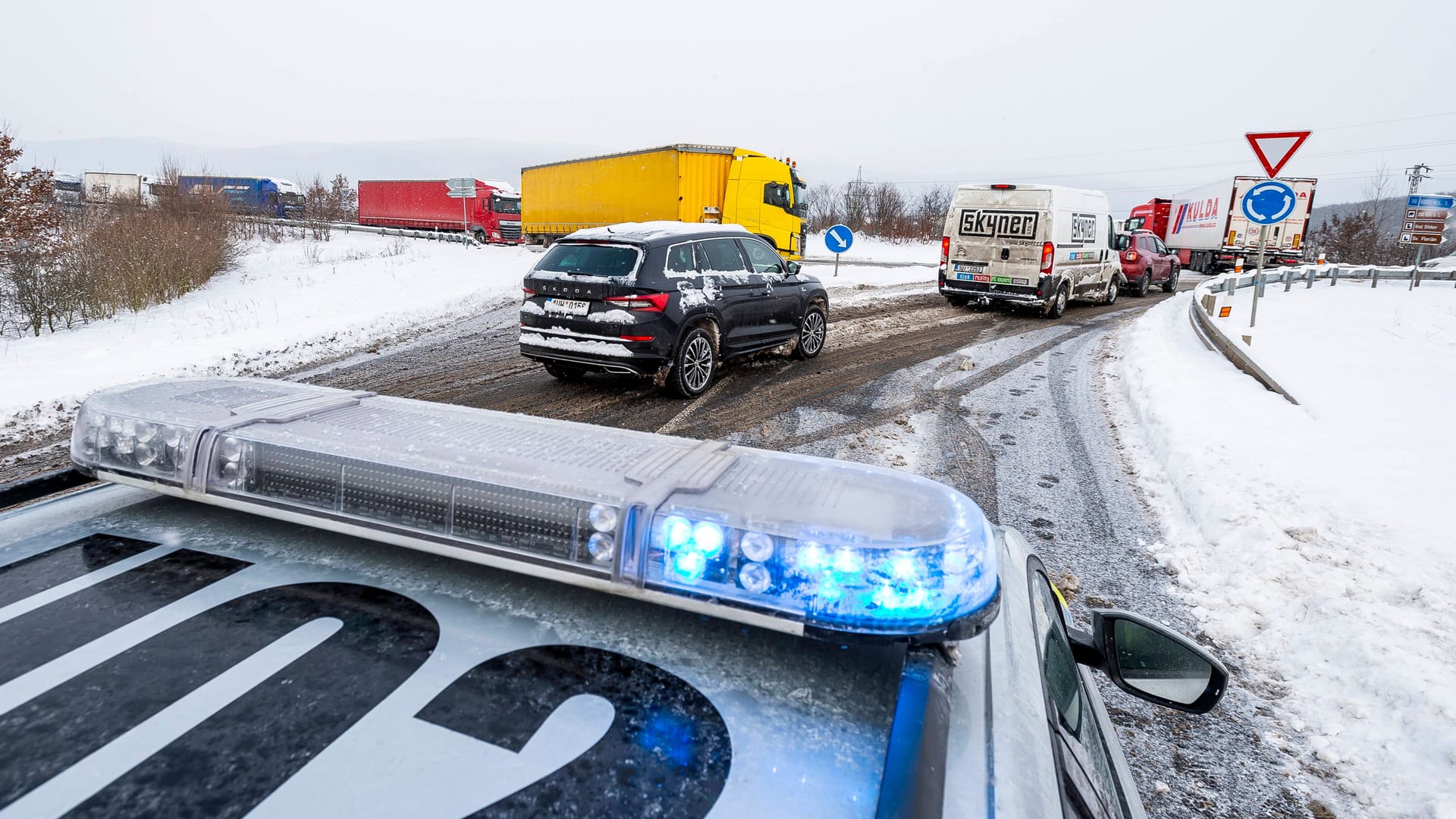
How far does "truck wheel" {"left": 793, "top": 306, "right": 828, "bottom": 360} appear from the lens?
33.8ft

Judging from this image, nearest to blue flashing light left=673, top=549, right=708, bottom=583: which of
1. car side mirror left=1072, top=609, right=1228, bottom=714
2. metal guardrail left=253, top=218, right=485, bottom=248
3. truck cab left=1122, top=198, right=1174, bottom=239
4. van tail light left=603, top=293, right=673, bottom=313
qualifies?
car side mirror left=1072, top=609, right=1228, bottom=714

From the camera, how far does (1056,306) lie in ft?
50.5

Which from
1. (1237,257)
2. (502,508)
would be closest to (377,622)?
(502,508)

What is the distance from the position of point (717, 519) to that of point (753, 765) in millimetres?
372

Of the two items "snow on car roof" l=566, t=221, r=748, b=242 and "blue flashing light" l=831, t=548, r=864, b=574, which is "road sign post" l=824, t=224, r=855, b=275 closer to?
"snow on car roof" l=566, t=221, r=748, b=242

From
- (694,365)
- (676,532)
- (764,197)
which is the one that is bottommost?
(694,365)

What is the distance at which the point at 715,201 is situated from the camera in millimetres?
22172

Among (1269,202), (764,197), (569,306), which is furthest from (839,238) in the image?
(569,306)

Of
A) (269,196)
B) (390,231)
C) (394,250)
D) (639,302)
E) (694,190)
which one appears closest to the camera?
(639,302)

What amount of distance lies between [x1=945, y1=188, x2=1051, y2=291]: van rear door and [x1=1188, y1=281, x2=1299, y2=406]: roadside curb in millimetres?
3029

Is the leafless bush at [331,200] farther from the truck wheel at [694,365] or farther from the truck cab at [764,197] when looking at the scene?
the truck wheel at [694,365]

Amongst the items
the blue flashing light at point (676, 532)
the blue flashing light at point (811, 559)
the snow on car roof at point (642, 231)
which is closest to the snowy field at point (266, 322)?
the snow on car roof at point (642, 231)

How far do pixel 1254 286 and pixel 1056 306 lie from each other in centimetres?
338

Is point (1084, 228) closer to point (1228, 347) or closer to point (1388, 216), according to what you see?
point (1228, 347)
